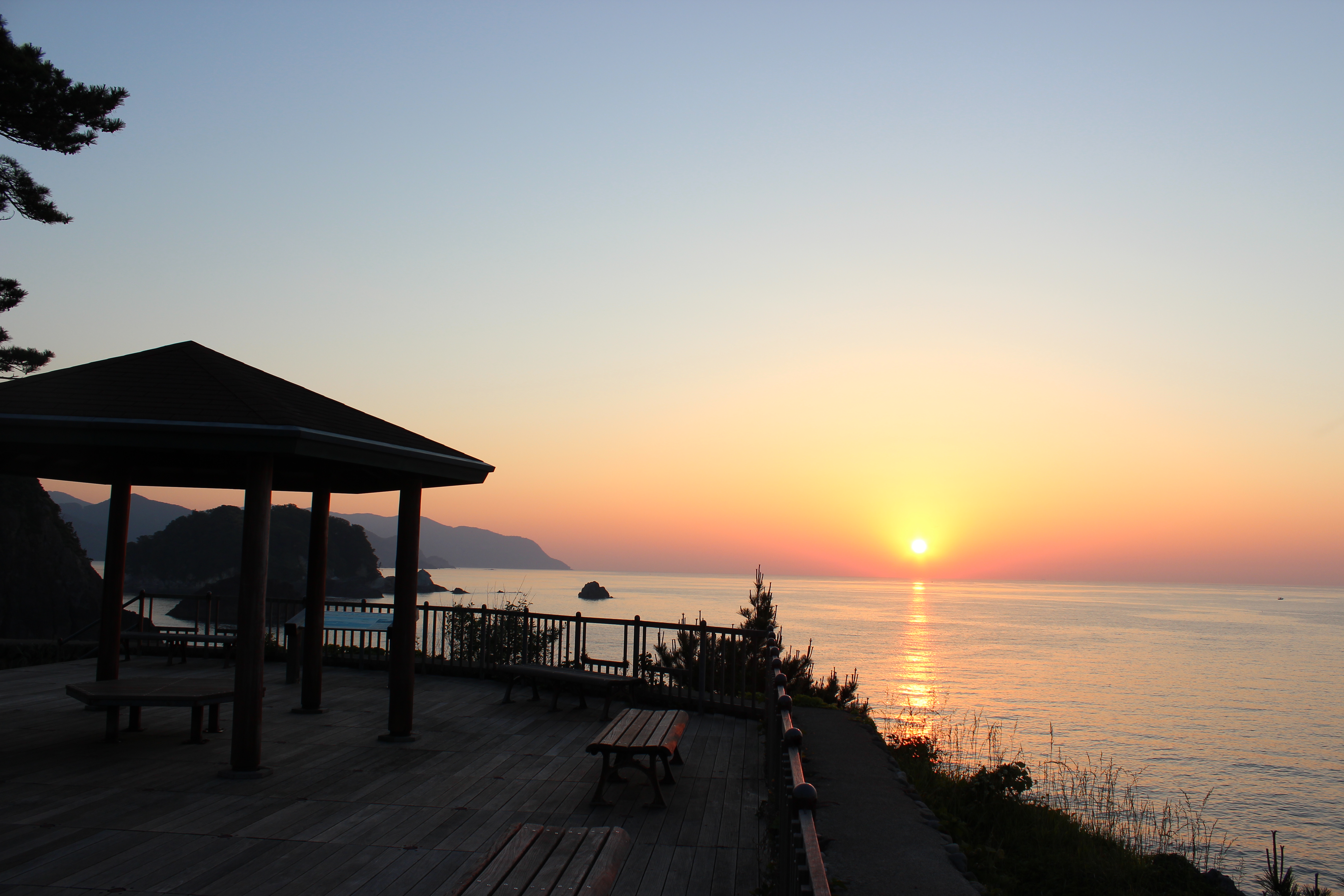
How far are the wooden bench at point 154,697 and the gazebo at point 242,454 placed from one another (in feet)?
1.40

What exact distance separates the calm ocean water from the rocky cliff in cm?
3438

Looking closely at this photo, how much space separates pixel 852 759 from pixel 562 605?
103 m

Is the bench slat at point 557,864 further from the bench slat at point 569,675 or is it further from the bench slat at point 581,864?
the bench slat at point 569,675

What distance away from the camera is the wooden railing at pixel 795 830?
2508mm

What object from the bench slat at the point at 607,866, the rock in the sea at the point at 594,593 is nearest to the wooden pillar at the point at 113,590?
the bench slat at the point at 607,866

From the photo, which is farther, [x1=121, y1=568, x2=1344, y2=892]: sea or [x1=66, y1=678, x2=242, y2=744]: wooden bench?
[x1=121, y1=568, x2=1344, y2=892]: sea

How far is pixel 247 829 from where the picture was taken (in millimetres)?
5820

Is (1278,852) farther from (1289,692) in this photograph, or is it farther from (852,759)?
(1289,692)

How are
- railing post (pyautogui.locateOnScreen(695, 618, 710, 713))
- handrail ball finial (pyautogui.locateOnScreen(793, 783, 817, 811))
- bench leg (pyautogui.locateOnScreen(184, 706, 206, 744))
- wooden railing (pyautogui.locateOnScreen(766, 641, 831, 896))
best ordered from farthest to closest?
1. railing post (pyautogui.locateOnScreen(695, 618, 710, 713))
2. bench leg (pyautogui.locateOnScreen(184, 706, 206, 744))
3. handrail ball finial (pyautogui.locateOnScreen(793, 783, 817, 811))
4. wooden railing (pyautogui.locateOnScreen(766, 641, 831, 896))

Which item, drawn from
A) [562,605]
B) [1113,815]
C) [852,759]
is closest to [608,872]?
[852,759]

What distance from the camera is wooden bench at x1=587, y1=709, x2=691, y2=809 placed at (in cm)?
640

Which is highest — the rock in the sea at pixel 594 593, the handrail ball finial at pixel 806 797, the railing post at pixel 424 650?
the handrail ball finial at pixel 806 797

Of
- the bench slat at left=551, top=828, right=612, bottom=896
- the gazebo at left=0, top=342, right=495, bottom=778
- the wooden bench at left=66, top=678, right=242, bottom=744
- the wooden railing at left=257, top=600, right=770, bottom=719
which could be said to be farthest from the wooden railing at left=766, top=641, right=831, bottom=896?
the wooden bench at left=66, top=678, right=242, bottom=744

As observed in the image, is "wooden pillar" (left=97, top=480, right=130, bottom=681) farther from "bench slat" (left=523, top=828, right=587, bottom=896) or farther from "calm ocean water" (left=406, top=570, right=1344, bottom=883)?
"calm ocean water" (left=406, top=570, right=1344, bottom=883)
